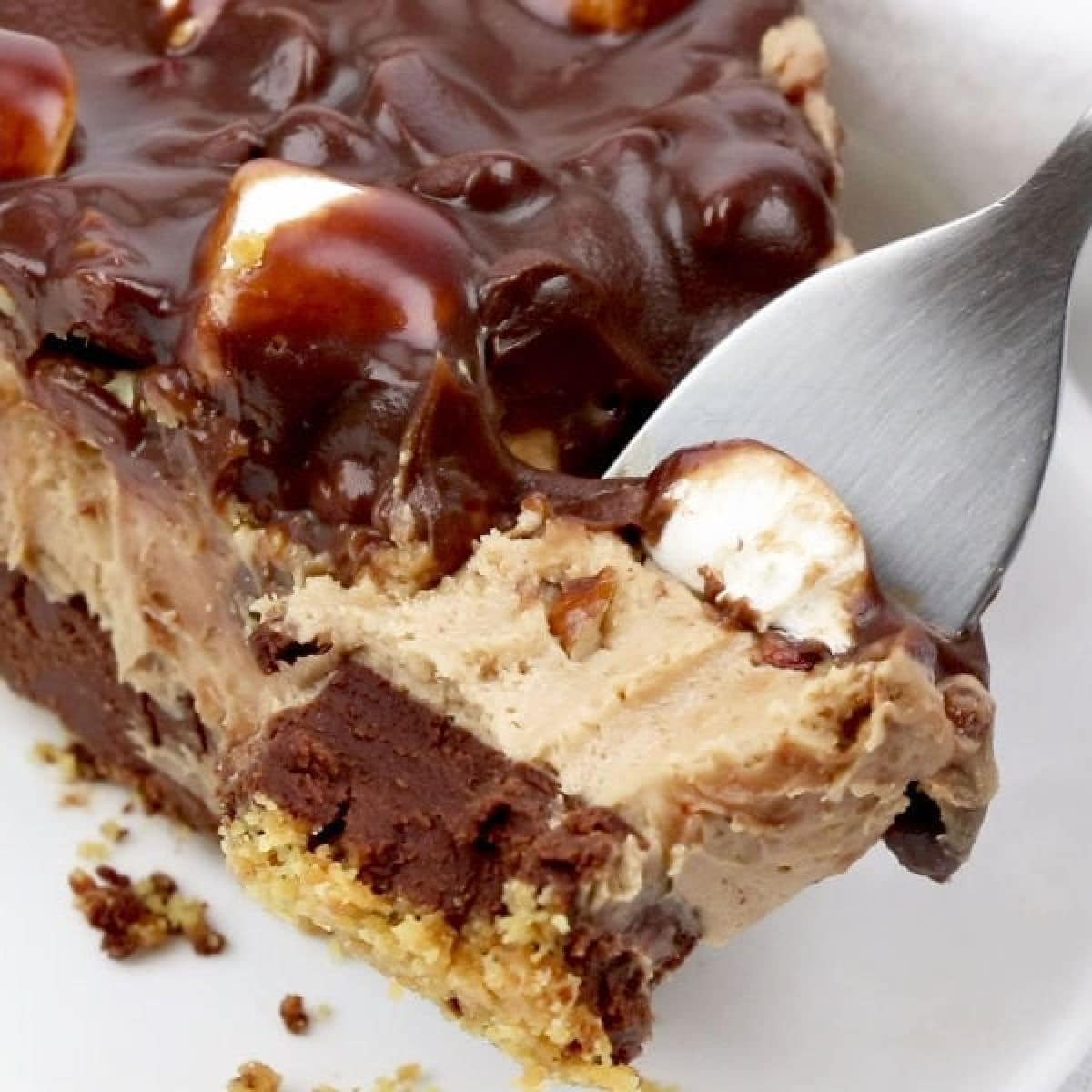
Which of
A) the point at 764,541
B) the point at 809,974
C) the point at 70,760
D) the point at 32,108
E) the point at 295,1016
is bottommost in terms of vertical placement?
the point at 70,760

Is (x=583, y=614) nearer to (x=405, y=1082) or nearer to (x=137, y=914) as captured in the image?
(x=405, y=1082)

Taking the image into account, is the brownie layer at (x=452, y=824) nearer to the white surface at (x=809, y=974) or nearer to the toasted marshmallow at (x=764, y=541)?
the toasted marshmallow at (x=764, y=541)

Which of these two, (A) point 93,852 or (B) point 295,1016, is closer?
(B) point 295,1016

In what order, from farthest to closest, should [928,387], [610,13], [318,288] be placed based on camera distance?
[610,13], [928,387], [318,288]

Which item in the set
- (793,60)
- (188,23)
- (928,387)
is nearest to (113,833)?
(188,23)

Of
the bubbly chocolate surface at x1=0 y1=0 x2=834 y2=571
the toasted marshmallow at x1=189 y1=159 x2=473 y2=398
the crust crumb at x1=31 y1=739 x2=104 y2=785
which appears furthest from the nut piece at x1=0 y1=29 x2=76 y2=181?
the crust crumb at x1=31 y1=739 x2=104 y2=785

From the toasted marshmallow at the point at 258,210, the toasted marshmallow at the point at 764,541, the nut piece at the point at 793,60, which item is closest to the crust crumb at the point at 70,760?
the toasted marshmallow at the point at 258,210

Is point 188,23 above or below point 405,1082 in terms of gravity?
above
